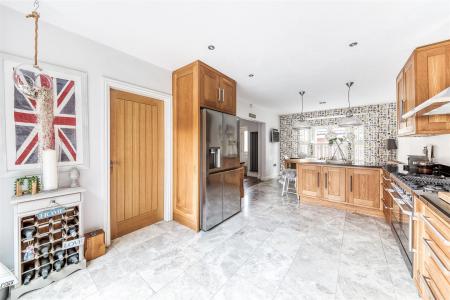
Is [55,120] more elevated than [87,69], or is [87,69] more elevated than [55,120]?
[87,69]

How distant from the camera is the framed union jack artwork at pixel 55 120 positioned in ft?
5.43

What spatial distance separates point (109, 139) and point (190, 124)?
1.11 meters

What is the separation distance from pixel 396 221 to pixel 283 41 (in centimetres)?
269

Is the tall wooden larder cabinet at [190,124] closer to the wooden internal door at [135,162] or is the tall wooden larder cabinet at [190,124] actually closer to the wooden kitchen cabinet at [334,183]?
the wooden internal door at [135,162]

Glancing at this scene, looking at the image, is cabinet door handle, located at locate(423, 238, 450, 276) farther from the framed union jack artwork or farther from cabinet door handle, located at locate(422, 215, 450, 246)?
the framed union jack artwork

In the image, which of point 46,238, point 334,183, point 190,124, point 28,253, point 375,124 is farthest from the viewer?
point 375,124

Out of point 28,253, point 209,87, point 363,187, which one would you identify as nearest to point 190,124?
point 209,87

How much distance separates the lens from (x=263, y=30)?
1.98m

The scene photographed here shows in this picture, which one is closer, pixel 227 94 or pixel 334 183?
pixel 227 94

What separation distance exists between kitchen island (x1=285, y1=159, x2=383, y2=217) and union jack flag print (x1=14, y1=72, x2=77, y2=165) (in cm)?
405

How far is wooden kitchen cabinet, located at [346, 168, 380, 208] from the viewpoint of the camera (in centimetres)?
318

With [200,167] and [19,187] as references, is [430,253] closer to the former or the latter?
[200,167]

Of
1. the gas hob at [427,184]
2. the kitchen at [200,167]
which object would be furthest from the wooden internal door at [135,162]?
the gas hob at [427,184]

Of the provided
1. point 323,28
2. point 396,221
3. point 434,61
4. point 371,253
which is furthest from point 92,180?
point 434,61
